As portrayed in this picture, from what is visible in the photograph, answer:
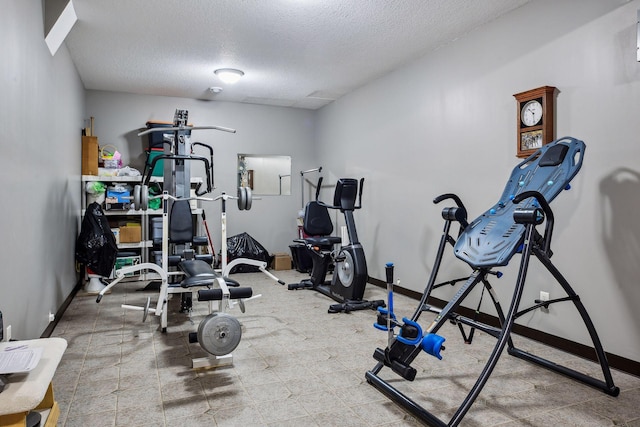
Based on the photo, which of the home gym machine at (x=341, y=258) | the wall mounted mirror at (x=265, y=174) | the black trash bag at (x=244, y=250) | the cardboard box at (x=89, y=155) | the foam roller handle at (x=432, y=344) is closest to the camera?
the foam roller handle at (x=432, y=344)

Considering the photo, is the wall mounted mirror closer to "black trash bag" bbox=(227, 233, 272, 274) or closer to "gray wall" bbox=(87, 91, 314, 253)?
"gray wall" bbox=(87, 91, 314, 253)

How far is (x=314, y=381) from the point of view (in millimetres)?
2740

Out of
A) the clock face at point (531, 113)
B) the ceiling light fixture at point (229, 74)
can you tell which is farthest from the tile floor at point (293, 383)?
the ceiling light fixture at point (229, 74)

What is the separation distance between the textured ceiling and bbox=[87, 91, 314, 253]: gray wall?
1.55 ft

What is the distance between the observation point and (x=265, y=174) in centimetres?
744

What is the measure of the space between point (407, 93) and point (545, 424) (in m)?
3.89

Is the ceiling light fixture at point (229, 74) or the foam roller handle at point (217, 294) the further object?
the ceiling light fixture at point (229, 74)

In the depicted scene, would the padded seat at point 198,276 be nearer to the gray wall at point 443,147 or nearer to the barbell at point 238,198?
the barbell at point 238,198

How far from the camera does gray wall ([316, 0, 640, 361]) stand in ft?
9.43

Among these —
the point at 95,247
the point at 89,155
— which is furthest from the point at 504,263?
the point at 89,155

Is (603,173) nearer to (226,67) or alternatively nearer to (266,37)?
(266,37)

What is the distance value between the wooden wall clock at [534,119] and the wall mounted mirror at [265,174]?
456 centimetres

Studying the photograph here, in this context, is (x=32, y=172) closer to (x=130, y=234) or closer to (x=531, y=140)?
(x=130, y=234)

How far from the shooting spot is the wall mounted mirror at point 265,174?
7.25 meters
